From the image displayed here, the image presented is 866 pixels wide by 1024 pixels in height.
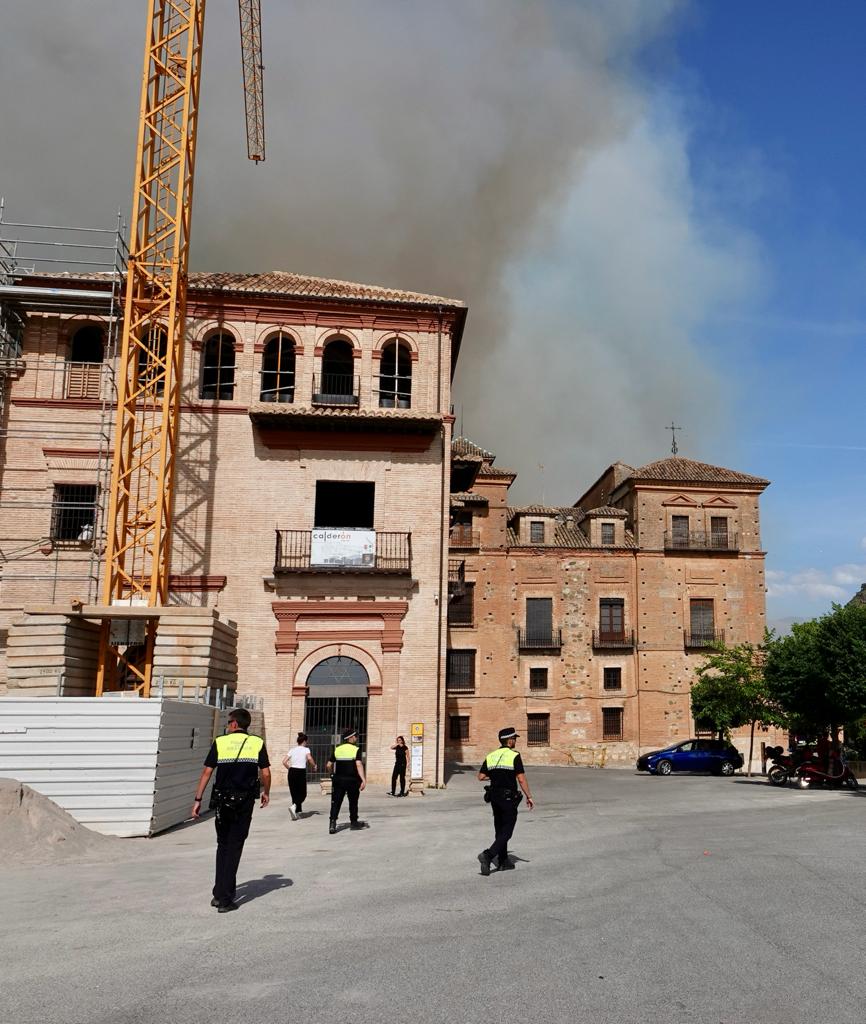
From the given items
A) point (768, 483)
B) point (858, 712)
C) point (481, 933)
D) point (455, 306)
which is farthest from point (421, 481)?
point (768, 483)

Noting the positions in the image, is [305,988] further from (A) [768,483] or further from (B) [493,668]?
(A) [768,483]

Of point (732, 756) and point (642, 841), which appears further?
point (732, 756)

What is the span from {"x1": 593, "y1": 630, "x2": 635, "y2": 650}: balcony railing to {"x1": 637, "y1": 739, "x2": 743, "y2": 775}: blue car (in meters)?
7.58

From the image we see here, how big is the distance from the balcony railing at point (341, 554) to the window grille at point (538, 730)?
1635cm

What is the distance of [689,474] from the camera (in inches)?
1575

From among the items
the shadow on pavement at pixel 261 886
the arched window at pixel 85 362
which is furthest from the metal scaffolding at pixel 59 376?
Result: the shadow on pavement at pixel 261 886

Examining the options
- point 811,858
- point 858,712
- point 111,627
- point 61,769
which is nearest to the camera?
point 811,858

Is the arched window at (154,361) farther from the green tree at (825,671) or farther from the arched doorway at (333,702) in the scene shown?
the green tree at (825,671)

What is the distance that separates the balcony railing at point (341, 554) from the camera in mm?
23219

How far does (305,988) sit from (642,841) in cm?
769

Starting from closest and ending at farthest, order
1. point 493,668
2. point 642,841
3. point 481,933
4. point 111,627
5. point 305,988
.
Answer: point 305,988, point 481,933, point 642,841, point 111,627, point 493,668

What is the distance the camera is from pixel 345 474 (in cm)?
2419

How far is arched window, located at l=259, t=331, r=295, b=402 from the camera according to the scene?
2464cm

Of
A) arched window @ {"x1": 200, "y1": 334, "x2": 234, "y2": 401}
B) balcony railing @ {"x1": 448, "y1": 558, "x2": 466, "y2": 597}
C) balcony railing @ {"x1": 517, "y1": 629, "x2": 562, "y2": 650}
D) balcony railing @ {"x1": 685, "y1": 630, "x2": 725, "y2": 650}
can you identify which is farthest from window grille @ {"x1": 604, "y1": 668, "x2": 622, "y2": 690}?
arched window @ {"x1": 200, "y1": 334, "x2": 234, "y2": 401}
